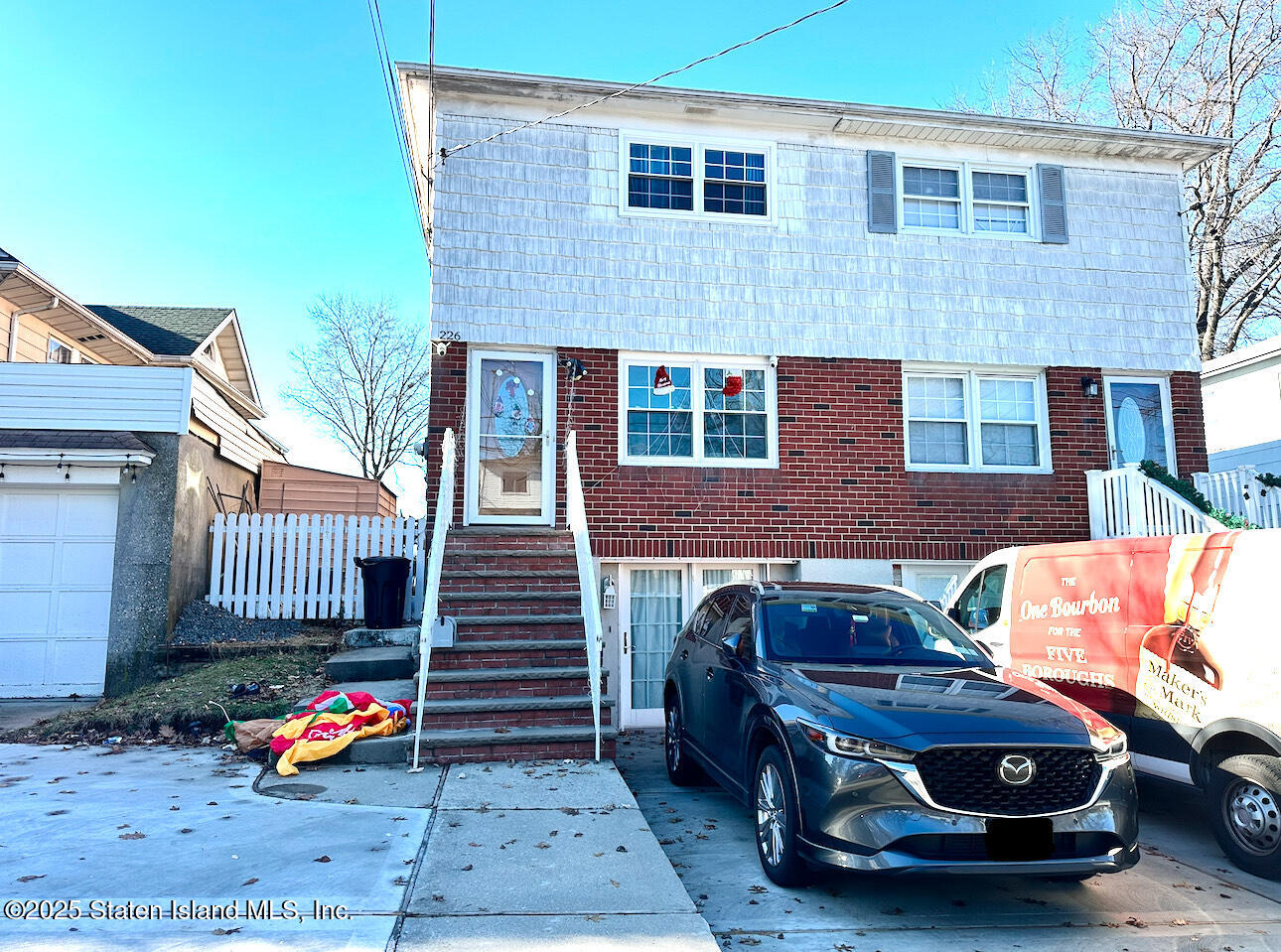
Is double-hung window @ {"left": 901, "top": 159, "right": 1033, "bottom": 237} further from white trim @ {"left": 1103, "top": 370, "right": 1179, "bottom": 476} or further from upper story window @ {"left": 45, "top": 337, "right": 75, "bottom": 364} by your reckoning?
upper story window @ {"left": 45, "top": 337, "right": 75, "bottom": 364}

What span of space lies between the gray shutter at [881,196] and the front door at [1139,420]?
3630mm

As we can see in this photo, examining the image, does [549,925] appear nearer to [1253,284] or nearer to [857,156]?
[857,156]

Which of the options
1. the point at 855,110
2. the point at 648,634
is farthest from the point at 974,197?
the point at 648,634

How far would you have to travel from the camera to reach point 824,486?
10.9 m

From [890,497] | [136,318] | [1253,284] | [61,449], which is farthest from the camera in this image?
[1253,284]

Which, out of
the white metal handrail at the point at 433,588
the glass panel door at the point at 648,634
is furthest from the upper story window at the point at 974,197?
the white metal handrail at the point at 433,588

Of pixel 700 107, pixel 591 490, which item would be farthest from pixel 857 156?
pixel 591 490

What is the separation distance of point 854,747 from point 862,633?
1.66 metres

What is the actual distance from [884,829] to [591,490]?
6.63 metres

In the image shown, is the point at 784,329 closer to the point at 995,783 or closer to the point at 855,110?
the point at 855,110

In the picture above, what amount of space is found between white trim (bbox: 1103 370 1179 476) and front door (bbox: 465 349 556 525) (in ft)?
24.1

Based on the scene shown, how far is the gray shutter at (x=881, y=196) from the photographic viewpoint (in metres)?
11.4

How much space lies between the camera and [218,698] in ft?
27.9

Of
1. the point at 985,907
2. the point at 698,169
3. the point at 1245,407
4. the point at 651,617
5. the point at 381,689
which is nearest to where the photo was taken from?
the point at 985,907
